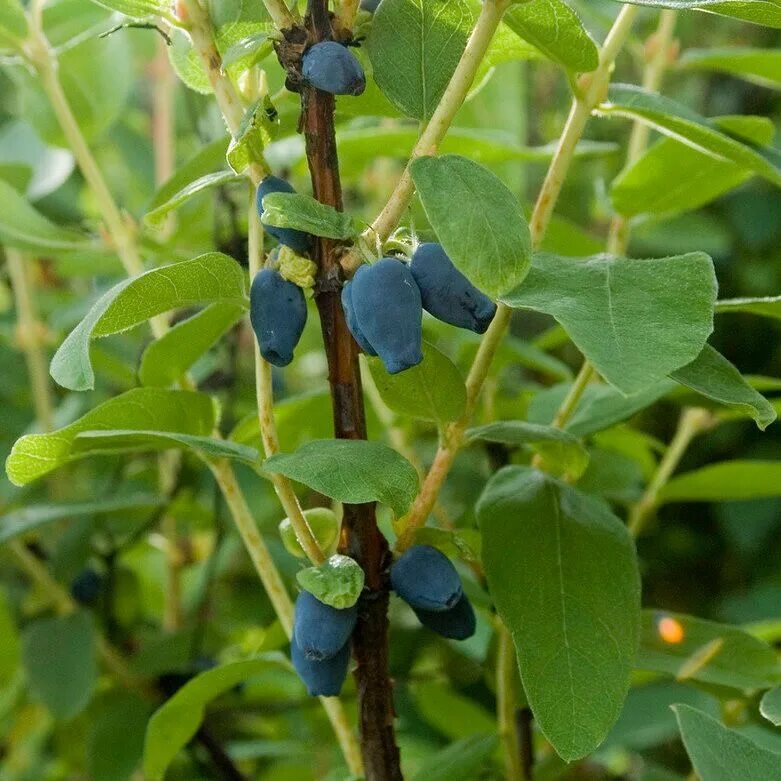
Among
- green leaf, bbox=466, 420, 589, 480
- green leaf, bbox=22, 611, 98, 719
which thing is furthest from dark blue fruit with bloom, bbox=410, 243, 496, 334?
green leaf, bbox=22, 611, 98, 719

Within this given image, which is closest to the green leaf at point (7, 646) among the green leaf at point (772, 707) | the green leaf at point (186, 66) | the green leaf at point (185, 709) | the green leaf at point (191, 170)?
the green leaf at point (185, 709)

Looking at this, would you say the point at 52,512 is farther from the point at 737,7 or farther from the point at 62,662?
the point at 737,7

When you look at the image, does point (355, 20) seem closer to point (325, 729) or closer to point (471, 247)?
point (471, 247)

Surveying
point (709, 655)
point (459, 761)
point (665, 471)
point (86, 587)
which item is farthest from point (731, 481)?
point (86, 587)

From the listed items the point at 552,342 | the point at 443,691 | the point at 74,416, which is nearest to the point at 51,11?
the point at 74,416

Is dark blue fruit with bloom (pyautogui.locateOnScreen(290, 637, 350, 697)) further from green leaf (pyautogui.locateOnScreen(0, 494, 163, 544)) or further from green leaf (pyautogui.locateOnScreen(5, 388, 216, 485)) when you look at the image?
green leaf (pyautogui.locateOnScreen(0, 494, 163, 544))
